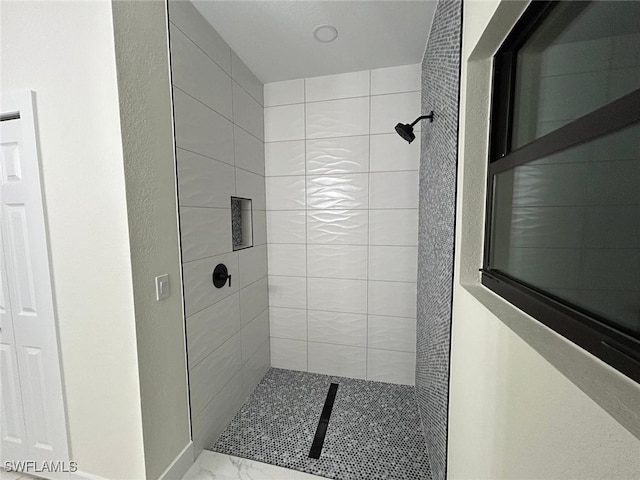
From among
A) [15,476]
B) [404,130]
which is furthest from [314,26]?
[15,476]

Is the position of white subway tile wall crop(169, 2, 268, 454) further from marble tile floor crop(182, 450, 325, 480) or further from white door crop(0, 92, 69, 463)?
white door crop(0, 92, 69, 463)

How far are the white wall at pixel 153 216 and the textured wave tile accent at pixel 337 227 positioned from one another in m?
1.15

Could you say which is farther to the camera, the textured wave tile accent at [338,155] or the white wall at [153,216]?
the textured wave tile accent at [338,155]

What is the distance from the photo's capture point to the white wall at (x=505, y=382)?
16.4 inches

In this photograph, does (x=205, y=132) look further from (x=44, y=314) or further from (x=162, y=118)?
(x=44, y=314)

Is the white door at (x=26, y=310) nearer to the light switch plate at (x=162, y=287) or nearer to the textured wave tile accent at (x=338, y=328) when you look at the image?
the light switch plate at (x=162, y=287)

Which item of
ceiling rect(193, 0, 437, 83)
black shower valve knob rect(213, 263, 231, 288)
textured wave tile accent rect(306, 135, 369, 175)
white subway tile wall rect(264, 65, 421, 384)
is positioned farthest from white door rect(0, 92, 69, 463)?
textured wave tile accent rect(306, 135, 369, 175)

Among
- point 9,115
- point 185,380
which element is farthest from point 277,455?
point 9,115

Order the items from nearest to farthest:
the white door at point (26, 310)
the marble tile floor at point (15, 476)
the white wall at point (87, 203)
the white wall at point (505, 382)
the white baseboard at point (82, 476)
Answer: the white wall at point (505, 382) → the white wall at point (87, 203) → the white door at point (26, 310) → the white baseboard at point (82, 476) → the marble tile floor at point (15, 476)

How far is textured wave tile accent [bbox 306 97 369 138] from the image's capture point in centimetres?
217

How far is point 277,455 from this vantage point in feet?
5.19

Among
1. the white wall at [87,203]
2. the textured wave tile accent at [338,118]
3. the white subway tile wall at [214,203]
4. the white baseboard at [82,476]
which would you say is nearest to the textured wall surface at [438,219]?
the textured wave tile accent at [338,118]

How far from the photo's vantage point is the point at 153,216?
Answer: 4.14 feet

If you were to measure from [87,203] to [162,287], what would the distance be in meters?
0.49
